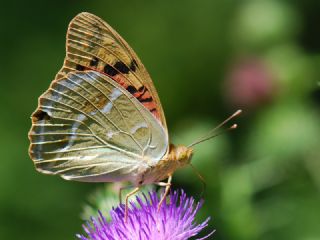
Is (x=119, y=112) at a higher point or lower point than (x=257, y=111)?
higher

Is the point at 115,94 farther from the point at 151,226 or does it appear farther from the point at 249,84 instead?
the point at 249,84

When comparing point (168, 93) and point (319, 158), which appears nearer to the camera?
point (319, 158)

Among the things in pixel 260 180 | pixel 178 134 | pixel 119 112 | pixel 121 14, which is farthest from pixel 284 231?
pixel 121 14

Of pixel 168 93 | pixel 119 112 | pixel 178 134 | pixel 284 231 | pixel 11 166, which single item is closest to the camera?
pixel 119 112

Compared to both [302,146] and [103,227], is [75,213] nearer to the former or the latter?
[302,146]

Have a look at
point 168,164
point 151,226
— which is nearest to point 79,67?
point 168,164

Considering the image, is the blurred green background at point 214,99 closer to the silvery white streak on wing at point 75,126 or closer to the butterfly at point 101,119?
the butterfly at point 101,119

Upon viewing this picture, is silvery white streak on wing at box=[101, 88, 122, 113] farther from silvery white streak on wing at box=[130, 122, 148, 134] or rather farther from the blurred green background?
the blurred green background
